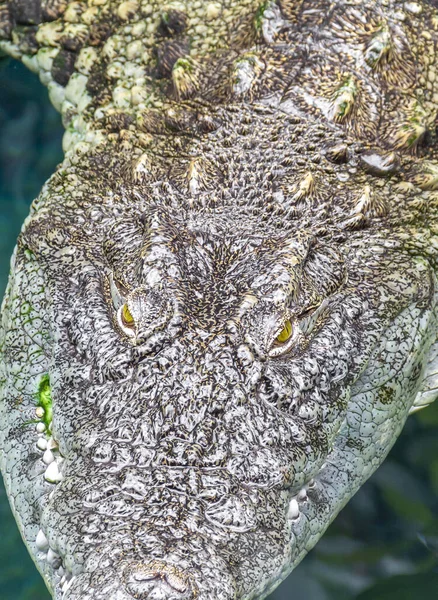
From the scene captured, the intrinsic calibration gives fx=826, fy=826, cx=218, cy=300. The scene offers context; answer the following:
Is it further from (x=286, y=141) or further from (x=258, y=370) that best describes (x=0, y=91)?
(x=258, y=370)

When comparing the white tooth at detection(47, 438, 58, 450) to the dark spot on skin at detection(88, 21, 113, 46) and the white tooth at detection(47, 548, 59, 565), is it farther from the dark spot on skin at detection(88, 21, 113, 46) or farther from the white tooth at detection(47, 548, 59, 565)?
the dark spot on skin at detection(88, 21, 113, 46)

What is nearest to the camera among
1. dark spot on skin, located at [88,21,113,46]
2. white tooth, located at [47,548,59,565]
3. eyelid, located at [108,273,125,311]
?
white tooth, located at [47,548,59,565]

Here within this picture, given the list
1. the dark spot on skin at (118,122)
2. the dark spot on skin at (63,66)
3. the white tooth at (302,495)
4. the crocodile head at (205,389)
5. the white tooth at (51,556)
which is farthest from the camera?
the dark spot on skin at (63,66)

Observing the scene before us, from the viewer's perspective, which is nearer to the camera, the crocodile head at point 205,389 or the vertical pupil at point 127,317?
the crocodile head at point 205,389

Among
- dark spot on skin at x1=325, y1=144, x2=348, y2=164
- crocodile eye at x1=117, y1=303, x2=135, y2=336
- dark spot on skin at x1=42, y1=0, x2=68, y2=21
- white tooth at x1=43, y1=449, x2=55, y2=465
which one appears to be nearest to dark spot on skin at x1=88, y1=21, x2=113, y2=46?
dark spot on skin at x1=42, y1=0, x2=68, y2=21

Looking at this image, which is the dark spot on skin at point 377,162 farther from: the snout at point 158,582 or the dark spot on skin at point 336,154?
the snout at point 158,582

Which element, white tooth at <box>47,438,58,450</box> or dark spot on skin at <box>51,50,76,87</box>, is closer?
white tooth at <box>47,438,58,450</box>

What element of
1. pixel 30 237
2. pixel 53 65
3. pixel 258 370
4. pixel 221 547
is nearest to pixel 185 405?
pixel 258 370

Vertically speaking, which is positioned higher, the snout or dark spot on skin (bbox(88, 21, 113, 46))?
dark spot on skin (bbox(88, 21, 113, 46))

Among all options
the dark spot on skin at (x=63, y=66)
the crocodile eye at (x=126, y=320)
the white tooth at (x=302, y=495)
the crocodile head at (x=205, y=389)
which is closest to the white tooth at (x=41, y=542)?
the crocodile head at (x=205, y=389)
